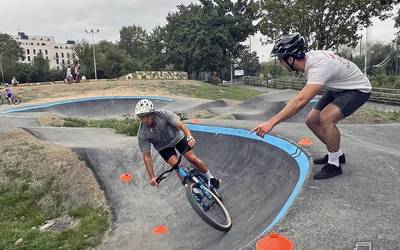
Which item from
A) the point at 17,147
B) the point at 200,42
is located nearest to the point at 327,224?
the point at 17,147

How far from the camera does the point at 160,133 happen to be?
611cm

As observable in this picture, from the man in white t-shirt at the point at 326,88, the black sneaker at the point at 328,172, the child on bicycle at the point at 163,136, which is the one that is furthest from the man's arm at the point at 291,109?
the child on bicycle at the point at 163,136

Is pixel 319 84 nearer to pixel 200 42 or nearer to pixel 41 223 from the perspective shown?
pixel 41 223

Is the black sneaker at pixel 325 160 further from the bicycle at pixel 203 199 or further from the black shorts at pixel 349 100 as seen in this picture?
the bicycle at pixel 203 199

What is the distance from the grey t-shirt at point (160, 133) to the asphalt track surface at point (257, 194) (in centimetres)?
171

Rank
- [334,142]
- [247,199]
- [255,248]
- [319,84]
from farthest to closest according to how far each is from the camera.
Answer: [247,199]
[334,142]
[319,84]
[255,248]

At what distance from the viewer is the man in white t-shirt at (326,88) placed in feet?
15.0

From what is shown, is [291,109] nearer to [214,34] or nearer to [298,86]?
[298,86]

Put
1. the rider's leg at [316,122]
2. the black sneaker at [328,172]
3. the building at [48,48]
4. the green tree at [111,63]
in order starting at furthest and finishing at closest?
1. the building at [48,48]
2. the green tree at [111,63]
3. the rider's leg at [316,122]
4. the black sneaker at [328,172]

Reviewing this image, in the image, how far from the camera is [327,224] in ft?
13.2

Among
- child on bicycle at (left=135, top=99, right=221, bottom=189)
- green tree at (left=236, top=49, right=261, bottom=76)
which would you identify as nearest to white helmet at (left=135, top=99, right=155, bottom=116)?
child on bicycle at (left=135, top=99, right=221, bottom=189)

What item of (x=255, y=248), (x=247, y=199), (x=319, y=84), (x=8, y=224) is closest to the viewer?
(x=255, y=248)

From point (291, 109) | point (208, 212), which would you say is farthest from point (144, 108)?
point (291, 109)

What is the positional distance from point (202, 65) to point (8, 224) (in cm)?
4962
